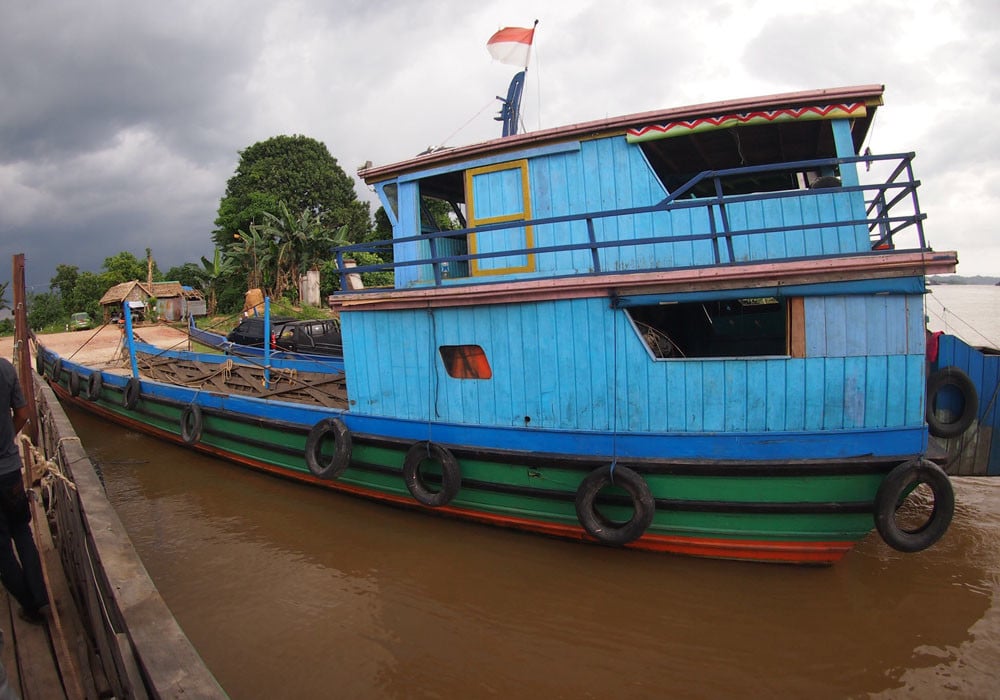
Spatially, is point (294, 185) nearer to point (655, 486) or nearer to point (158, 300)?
point (158, 300)

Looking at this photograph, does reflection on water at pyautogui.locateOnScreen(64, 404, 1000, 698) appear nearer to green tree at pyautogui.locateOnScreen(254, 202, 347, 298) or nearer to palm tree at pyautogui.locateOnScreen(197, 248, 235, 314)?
green tree at pyautogui.locateOnScreen(254, 202, 347, 298)

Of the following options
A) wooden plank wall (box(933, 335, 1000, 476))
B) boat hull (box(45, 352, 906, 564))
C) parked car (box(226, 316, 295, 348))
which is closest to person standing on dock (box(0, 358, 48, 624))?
boat hull (box(45, 352, 906, 564))

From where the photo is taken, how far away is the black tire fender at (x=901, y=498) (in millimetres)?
4223

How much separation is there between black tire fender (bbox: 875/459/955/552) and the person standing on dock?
574 cm

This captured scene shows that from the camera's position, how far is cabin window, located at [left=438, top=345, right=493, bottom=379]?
5637 millimetres

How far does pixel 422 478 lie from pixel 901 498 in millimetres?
4323

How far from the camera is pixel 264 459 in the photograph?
24.8ft

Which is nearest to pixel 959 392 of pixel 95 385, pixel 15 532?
pixel 15 532

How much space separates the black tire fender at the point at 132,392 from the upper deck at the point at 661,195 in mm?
6143

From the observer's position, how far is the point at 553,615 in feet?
15.2

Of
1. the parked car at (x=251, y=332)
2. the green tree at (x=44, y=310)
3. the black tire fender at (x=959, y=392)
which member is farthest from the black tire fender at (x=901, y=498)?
the green tree at (x=44, y=310)

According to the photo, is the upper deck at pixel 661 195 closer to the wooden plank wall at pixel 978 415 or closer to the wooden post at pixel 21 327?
the wooden plank wall at pixel 978 415

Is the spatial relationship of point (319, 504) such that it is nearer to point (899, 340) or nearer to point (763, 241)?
point (763, 241)

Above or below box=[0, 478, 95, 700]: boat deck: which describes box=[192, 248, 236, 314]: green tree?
above
